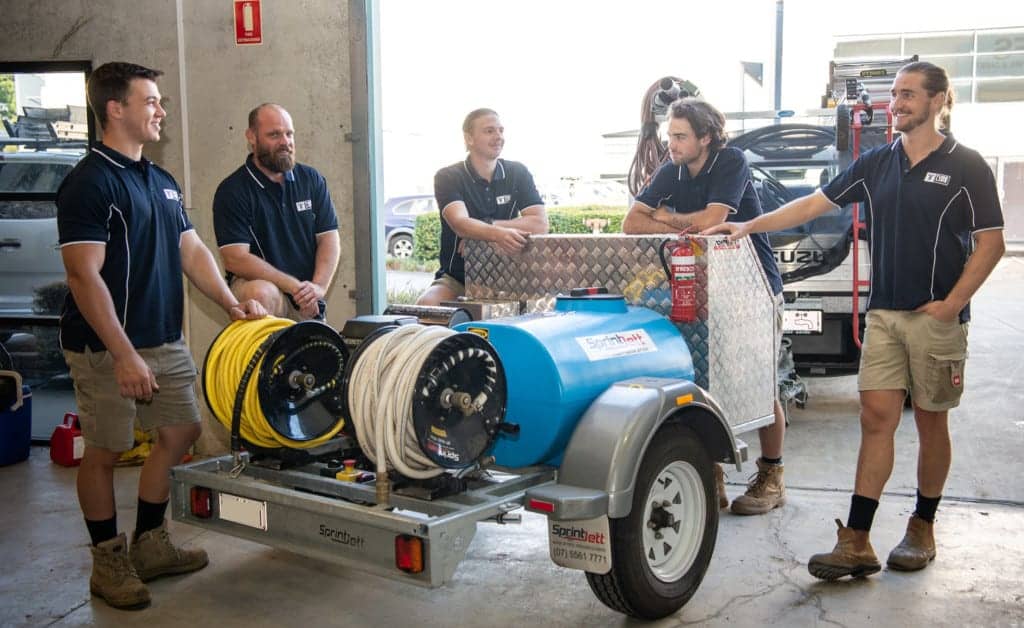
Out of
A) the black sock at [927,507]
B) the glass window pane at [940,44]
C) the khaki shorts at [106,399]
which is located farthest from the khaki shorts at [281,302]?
the glass window pane at [940,44]

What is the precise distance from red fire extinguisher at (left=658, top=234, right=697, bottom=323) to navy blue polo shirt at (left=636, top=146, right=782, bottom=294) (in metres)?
0.66

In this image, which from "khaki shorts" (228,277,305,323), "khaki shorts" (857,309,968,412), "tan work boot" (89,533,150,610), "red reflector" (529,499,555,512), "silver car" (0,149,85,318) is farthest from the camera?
"silver car" (0,149,85,318)

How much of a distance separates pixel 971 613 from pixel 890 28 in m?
28.0

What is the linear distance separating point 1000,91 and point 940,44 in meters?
2.66

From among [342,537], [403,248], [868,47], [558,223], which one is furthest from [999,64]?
[342,537]

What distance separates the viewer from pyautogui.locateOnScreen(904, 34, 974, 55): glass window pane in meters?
29.0

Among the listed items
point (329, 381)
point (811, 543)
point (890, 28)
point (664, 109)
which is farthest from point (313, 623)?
point (890, 28)

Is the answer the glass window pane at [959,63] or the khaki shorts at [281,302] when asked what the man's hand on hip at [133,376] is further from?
the glass window pane at [959,63]

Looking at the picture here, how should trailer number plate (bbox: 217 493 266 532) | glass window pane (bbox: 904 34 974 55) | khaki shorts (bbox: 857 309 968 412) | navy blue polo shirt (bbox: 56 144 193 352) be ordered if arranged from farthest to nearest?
glass window pane (bbox: 904 34 974 55) < khaki shorts (bbox: 857 309 968 412) < navy blue polo shirt (bbox: 56 144 193 352) < trailer number plate (bbox: 217 493 266 532)

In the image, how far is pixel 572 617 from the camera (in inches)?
157

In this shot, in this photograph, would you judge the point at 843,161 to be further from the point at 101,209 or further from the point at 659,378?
the point at 101,209

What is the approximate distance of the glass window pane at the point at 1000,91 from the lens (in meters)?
30.2

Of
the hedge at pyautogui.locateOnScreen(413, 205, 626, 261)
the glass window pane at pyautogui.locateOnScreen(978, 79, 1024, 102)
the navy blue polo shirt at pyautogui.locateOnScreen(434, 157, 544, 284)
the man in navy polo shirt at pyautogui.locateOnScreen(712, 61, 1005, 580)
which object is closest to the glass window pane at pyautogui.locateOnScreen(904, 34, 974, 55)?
the glass window pane at pyautogui.locateOnScreen(978, 79, 1024, 102)

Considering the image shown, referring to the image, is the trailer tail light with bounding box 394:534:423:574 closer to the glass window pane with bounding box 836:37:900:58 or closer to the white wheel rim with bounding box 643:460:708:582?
the white wheel rim with bounding box 643:460:708:582
